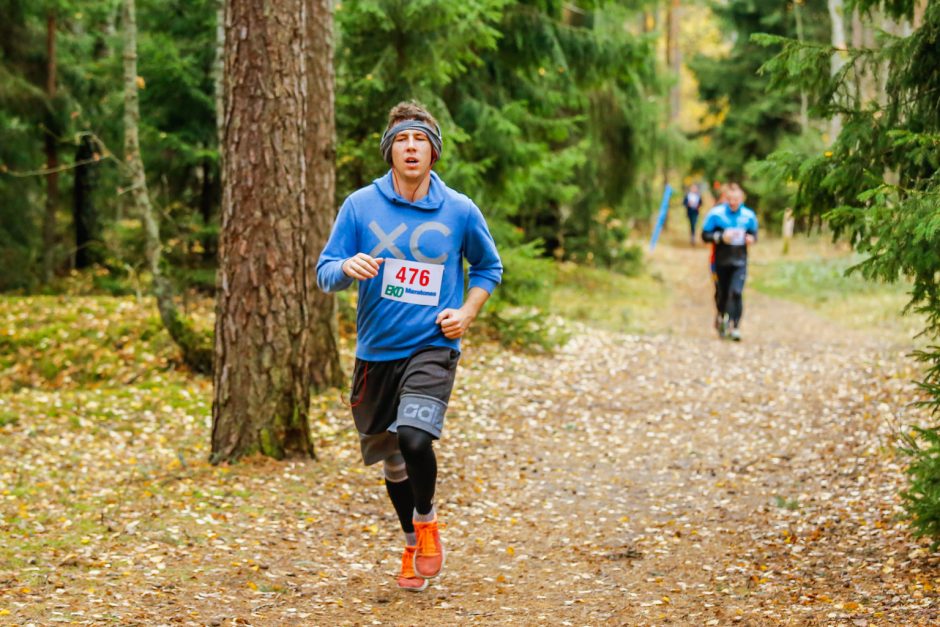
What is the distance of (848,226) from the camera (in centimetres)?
559

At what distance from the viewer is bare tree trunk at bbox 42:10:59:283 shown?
17.8 metres

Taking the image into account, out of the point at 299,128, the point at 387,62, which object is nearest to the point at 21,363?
the point at 387,62

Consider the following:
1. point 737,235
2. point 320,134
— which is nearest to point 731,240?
point 737,235

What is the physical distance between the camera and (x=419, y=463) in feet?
15.8

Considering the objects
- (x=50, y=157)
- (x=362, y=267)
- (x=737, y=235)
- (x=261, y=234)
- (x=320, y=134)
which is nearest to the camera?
(x=362, y=267)

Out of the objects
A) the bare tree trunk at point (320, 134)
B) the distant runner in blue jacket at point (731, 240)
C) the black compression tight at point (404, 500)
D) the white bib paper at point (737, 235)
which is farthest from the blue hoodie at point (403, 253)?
the white bib paper at point (737, 235)

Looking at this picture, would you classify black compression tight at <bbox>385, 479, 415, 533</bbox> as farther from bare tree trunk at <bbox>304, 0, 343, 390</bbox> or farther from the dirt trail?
bare tree trunk at <bbox>304, 0, 343, 390</bbox>

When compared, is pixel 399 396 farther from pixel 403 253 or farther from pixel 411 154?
pixel 411 154

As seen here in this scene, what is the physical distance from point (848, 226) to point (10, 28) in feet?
56.3

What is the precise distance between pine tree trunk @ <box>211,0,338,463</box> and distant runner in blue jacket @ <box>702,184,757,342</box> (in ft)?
26.3

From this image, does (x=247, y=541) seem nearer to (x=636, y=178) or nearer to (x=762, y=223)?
(x=636, y=178)

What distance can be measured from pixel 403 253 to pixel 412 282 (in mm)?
154

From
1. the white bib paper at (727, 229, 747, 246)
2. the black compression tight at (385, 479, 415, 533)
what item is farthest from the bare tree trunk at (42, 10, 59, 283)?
the black compression tight at (385, 479, 415, 533)

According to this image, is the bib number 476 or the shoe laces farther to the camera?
the shoe laces
